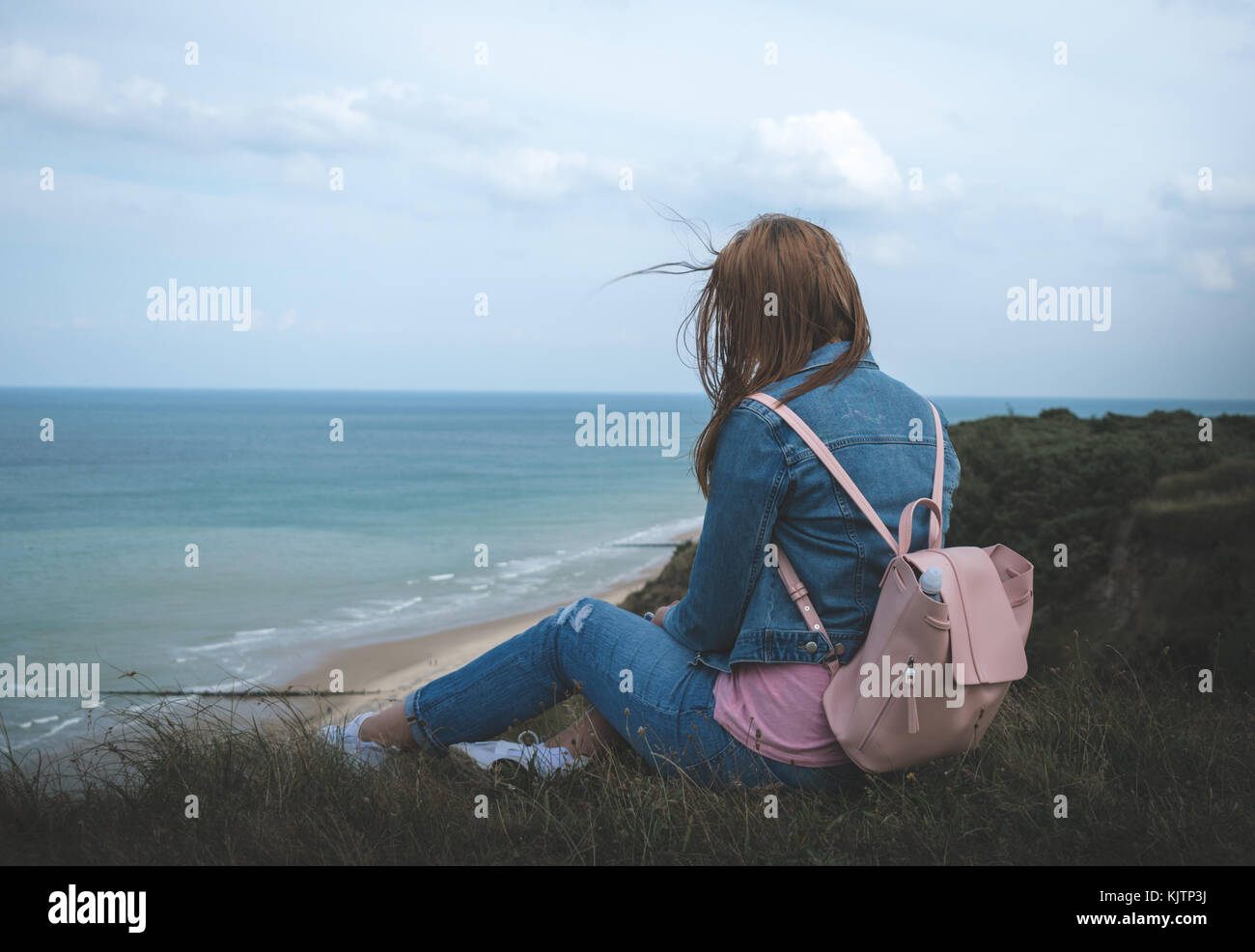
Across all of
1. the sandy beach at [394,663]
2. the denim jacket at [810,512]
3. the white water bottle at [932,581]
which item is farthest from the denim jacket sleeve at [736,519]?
the sandy beach at [394,663]

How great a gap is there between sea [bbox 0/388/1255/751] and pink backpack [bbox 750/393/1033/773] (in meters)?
0.88

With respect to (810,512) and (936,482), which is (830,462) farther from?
(936,482)

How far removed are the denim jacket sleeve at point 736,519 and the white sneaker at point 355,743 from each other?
1241 mm

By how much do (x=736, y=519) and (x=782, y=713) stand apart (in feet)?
1.71

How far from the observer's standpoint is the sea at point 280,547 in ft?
54.3

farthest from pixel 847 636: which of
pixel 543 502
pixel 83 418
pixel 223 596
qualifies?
pixel 83 418

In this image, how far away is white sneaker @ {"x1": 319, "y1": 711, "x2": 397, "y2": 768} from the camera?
3.03 m

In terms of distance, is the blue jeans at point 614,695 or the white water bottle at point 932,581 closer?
the white water bottle at point 932,581

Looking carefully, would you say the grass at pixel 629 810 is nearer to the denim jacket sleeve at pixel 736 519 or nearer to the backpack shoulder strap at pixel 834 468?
the denim jacket sleeve at pixel 736 519

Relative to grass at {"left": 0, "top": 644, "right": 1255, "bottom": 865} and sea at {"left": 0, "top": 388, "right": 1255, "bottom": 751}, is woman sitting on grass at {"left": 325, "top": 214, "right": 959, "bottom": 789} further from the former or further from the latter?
sea at {"left": 0, "top": 388, "right": 1255, "bottom": 751}

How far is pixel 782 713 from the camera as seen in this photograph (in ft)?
7.92

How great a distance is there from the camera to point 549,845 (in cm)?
245
